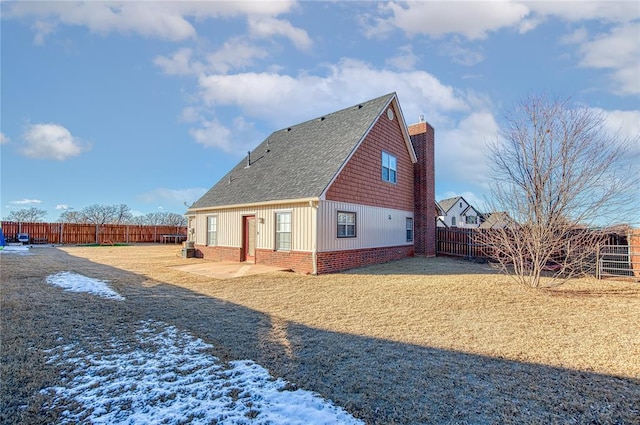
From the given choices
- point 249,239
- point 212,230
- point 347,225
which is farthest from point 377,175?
point 212,230

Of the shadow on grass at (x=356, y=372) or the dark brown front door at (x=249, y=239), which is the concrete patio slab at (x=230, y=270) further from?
the shadow on grass at (x=356, y=372)

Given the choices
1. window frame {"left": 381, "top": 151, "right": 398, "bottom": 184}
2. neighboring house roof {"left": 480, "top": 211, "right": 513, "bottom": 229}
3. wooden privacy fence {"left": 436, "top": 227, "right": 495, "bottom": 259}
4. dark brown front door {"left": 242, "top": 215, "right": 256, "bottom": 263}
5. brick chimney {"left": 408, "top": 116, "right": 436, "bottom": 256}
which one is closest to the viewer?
neighboring house roof {"left": 480, "top": 211, "right": 513, "bottom": 229}

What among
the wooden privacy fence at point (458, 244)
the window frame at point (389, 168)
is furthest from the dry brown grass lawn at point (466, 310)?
the window frame at point (389, 168)

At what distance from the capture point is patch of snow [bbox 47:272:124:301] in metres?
7.87

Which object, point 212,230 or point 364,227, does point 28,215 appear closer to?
point 212,230

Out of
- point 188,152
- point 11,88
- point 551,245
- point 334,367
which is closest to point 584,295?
point 551,245

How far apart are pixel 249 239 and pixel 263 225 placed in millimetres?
1465

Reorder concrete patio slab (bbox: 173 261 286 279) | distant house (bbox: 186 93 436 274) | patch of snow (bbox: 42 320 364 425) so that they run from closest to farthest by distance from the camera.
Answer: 1. patch of snow (bbox: 42 320 364 425)
2. concrete patio slab (bbox: 173 261 286 279)
3. distant house (bbox: 186 93 436 274)

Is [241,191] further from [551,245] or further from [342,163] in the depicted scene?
[551,245]

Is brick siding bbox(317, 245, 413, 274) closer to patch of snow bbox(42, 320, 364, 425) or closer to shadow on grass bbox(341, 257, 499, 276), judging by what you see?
shadow on grass bbox(341, 257, 499, 276)

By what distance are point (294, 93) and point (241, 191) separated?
6.04m

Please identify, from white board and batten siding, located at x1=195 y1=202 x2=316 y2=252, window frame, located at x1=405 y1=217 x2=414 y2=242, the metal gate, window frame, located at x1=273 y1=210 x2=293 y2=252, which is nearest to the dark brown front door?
white board and batten siding, located at x1=195 y1=202 x2=316 y2=252

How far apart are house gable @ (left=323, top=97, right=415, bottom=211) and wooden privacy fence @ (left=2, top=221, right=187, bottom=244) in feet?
82.2

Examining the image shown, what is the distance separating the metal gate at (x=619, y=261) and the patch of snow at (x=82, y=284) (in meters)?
14.0
